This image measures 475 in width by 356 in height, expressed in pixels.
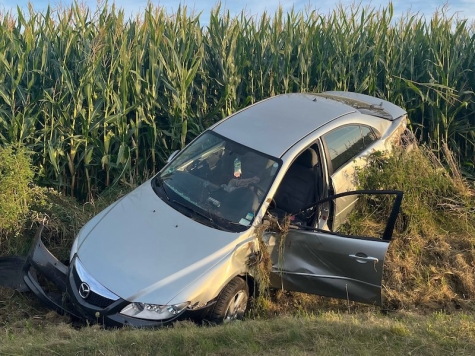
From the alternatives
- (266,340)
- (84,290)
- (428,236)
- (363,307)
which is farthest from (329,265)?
(84,290)

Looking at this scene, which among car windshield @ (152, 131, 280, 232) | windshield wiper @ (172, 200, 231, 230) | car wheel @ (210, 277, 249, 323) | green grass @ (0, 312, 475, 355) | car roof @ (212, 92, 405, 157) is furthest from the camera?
car roof @ (212, 92, 405, 157)

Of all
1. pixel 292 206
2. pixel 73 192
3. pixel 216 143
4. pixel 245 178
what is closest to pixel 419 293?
pixel 292 206

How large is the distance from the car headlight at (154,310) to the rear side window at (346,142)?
235cm

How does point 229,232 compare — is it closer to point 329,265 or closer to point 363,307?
point 329,265

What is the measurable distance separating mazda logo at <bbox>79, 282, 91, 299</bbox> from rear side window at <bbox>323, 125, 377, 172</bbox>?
277 centimetres

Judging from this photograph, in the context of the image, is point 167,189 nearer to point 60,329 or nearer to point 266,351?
point 60,329

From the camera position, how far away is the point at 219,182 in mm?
5047

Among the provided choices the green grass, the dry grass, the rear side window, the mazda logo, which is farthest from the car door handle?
the mazda logo

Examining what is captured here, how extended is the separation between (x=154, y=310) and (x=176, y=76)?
4264 millimetres

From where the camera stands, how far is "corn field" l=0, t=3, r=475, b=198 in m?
6.82

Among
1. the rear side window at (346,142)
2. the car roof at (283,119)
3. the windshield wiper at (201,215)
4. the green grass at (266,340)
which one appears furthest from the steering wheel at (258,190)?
the green grass at (266,340)

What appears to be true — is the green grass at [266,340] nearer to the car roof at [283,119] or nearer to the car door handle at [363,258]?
the car door handle at [363,258]

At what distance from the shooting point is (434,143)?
8.27m

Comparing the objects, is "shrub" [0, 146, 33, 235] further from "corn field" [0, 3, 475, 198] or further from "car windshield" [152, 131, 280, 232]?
"car windshield" [152, 131, 280, 232]
